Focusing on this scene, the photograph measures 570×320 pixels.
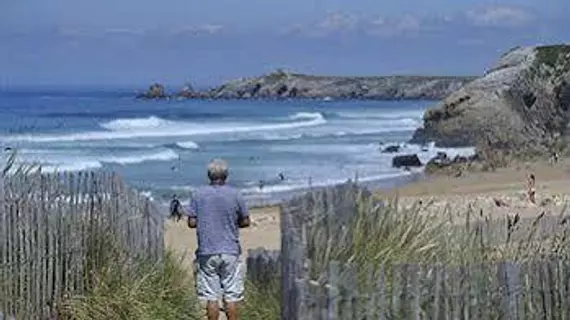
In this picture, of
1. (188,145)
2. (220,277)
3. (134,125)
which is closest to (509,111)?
(188,145)

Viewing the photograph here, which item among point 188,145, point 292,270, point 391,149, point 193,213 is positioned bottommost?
point 292,270

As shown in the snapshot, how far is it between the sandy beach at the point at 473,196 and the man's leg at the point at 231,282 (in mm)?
6113

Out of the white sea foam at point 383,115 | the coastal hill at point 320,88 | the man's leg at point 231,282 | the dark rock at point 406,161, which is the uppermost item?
the coastal hill at point 320,88

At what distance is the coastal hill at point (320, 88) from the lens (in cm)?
15638

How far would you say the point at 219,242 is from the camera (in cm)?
1031

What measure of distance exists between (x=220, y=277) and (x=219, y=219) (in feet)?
1.55

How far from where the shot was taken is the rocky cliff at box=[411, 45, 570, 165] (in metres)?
49.7

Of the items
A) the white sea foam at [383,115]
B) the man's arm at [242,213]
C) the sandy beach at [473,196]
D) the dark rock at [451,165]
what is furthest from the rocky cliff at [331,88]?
the man's arm at [242,213]

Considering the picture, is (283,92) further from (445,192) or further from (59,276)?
(59,276)

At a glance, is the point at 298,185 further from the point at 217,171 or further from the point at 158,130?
the point at 158,130

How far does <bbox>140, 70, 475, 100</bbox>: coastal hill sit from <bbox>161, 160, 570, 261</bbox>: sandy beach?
113 metres

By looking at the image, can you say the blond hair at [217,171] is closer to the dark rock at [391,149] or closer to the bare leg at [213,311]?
the bare leg at [213,311]

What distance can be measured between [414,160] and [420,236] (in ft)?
113

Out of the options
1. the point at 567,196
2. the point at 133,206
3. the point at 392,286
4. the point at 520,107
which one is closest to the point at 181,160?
the point at 520,107
